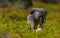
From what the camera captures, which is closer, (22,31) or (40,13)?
(40,13)

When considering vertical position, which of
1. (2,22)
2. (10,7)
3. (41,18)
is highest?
(41,18)

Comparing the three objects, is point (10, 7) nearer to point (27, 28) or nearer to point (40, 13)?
point (27, 28)

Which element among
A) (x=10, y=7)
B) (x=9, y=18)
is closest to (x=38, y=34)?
(x=9, y=18)

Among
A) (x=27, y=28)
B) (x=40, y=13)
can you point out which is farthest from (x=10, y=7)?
(x=40, y=13)

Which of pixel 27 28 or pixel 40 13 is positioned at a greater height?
pixel 40 13

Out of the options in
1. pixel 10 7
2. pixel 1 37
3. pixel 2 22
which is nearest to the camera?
pixel 1 37

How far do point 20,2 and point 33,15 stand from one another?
11431mm

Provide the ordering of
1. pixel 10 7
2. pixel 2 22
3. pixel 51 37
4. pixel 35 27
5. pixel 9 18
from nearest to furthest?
1. pixel 51 37
2. pixel 35 27
3. pixel 2 22
4. pixel 9 18
5. pixel 10 7

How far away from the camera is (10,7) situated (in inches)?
867

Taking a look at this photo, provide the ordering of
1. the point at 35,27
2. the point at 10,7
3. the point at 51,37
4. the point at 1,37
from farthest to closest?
1. the point at 10,7
2. the point at 35,27
3. the point at 51,37
4. the point at 1,37

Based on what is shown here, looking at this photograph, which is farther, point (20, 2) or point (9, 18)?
point (20, 2)

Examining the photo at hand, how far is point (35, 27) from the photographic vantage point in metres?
11.4

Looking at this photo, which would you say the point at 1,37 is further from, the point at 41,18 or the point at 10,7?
the point at 10,7

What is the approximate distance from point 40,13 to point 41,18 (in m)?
0.27
